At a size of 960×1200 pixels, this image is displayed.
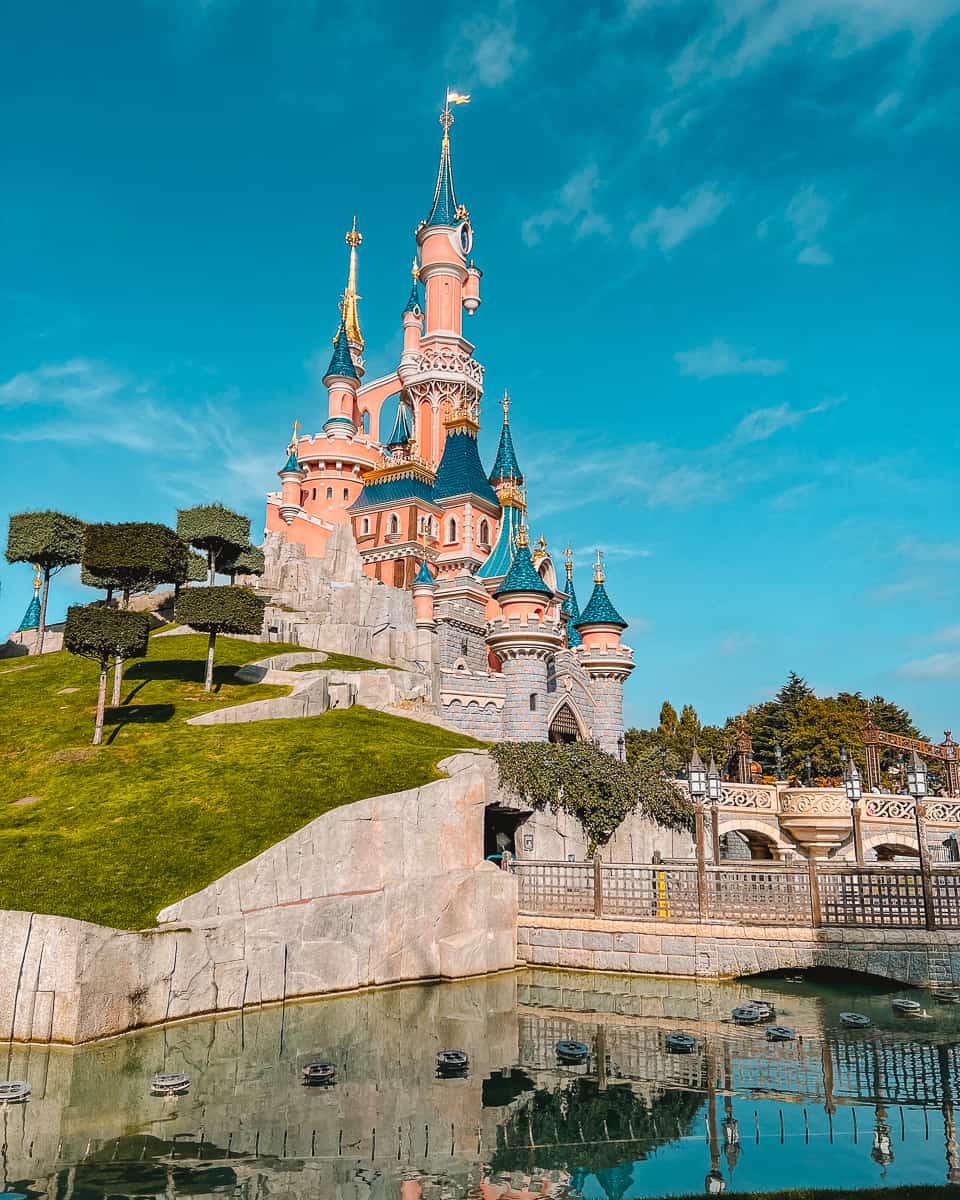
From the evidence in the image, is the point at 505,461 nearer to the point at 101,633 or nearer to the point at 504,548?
the point at 504,548

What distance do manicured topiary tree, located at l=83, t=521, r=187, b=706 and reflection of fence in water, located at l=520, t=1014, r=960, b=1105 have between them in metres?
18.7

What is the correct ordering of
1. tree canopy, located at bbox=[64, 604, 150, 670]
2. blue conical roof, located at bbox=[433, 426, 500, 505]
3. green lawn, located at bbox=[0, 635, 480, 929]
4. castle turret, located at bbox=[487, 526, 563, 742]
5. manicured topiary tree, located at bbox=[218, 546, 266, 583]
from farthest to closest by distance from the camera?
blue conical roof, located at bbox=[433, 426, 500, 505] < manicured topiary tree, located at bbox=[218, 546, 266, 583] < castle turret, located at bbox=[487, 526, 563, 742] < tree canopy, located at bbox=[64, 604, 150, 670] < green lawn, located at bbox=[0, 635, 480, 929]

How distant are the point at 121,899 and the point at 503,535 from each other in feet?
129

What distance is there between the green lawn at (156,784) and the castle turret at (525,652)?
5.54 meters

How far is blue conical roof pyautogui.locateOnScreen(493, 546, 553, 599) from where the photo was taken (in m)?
36.7

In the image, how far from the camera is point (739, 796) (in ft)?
109

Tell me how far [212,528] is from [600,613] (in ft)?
74.2

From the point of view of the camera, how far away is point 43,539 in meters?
40.9

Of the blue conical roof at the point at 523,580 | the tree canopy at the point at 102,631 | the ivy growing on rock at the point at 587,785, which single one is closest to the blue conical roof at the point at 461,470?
the blue conical roof at the point at 523,580

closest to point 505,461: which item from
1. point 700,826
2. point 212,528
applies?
point 212,528

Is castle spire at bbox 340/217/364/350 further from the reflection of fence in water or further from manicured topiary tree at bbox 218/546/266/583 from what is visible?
the reflection of fence in water

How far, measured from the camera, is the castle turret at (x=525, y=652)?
35.7m

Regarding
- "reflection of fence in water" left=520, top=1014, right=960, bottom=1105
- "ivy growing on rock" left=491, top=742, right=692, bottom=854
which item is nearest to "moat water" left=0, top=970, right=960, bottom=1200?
"reflection of fence in water" left=520, top=1014, right=960, bottom=1105

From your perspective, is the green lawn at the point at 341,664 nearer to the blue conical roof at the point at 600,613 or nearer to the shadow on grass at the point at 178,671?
the shadow on grass at the point at 178,671
